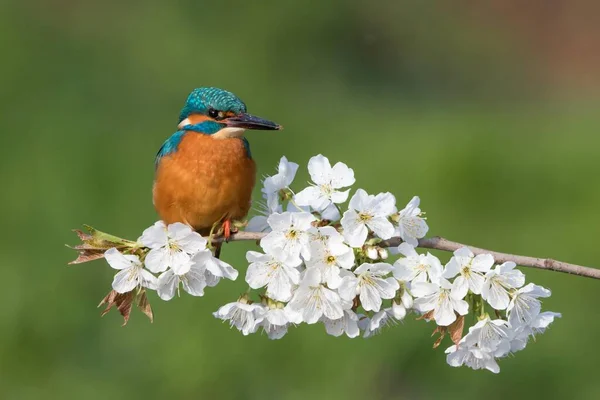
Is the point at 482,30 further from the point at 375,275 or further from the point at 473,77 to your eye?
the point at 375,275

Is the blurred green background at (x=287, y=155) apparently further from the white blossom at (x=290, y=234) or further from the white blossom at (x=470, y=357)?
the white blossom at (x=290, y=234)

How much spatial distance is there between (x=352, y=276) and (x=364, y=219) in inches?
4.6

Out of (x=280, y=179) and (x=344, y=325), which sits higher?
(x=280, y=179)

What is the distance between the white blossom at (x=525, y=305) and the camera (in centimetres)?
218

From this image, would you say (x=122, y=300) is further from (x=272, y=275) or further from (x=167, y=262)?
(x=272, y=275)

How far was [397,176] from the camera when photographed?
6.22 meters

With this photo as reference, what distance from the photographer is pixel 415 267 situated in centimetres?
220

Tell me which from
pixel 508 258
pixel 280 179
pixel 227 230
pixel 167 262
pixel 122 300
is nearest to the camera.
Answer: pixel 508 258

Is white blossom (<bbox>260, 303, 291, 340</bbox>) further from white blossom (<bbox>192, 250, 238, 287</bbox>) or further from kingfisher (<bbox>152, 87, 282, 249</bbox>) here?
kingfisher (<bbox>152, 87, 282, 249</bbox>)

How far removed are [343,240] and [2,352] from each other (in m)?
3.15

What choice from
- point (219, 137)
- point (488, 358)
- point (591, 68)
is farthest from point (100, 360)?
point (591, 68)

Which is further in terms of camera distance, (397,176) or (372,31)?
(372,31)

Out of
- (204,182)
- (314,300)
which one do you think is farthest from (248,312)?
(204,182)

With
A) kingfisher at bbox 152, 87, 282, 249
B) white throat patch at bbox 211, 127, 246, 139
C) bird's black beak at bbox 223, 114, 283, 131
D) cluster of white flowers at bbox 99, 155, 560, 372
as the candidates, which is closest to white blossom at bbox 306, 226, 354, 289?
cluster of white flowers at bbox 99, 155, 560, 372
